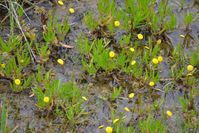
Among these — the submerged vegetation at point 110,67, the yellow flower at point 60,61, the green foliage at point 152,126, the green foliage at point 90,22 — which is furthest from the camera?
the green foliage at point 90,22

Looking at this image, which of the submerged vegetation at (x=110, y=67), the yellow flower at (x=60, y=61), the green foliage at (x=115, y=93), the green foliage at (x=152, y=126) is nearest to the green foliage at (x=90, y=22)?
the submerged vegetation at (x=110, y=67)

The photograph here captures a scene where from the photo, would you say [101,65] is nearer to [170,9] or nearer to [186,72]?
[186,72]

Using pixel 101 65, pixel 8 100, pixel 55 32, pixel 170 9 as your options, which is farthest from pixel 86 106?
pixel 170 9

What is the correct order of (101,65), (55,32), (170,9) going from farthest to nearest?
(170,9) < (55,32) < (101,65)

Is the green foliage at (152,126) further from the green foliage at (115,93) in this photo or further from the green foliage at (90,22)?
the green foliage at (90,22)

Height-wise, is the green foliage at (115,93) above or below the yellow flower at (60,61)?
below

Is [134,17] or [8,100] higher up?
[134,17]

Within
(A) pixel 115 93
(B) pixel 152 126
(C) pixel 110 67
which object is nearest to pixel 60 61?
(C) pixel 110 67

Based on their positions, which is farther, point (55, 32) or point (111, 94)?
point (55, 32)

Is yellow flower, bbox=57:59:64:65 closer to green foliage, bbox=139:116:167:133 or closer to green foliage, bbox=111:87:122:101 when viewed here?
green foliage, bbox=111:87:122:101
